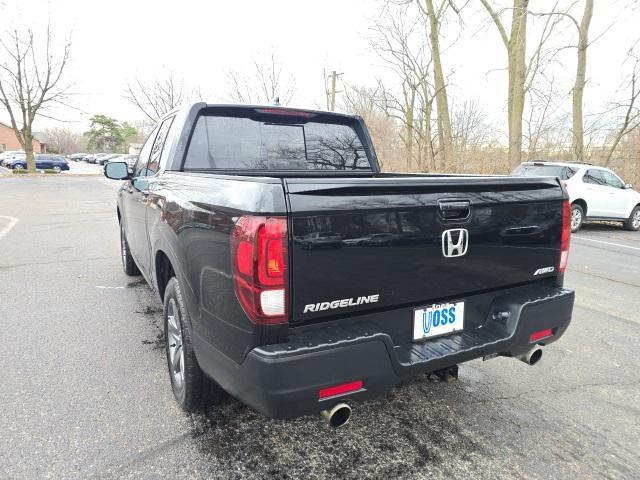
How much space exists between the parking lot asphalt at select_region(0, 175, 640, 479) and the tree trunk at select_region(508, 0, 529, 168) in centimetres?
1431

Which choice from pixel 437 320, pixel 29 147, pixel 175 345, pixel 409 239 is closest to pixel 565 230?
pixel 437 320

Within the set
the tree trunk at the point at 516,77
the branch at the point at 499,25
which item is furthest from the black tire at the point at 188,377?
the branch at the point at 499,25

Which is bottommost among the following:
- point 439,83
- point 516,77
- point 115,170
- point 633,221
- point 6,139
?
point 633,221

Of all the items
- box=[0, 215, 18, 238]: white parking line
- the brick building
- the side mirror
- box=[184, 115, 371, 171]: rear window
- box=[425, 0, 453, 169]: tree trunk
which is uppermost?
the brick building

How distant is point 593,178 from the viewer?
11703 millimetres

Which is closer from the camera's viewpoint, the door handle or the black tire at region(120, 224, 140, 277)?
the door handle

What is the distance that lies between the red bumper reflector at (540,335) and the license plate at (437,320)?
1.52ft

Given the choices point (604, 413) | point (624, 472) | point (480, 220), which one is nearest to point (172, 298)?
point (480, 220)

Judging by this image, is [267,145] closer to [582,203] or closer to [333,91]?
[582,203]

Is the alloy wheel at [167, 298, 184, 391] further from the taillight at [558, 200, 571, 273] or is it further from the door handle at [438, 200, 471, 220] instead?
the taillight at [558, 200, 571, 273]

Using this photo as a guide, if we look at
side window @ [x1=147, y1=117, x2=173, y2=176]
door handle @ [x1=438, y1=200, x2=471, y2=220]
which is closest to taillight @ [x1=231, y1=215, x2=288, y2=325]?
door handle @ [x1=438, y1=200, x2=471, y2=220]

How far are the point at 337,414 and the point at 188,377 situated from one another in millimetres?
1002

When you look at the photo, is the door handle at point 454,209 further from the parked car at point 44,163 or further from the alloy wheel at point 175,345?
the parked car at point 44,163

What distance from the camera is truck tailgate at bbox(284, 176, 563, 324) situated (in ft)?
6.33
